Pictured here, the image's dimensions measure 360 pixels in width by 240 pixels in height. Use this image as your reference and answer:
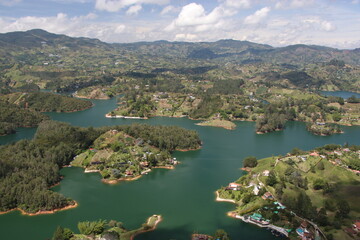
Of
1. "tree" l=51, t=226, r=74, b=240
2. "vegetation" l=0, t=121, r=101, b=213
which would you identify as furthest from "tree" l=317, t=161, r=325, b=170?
"vegetation" l=0, t=121, r=101, b=213

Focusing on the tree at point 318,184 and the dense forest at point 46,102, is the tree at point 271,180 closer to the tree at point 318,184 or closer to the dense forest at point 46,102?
the tree at point 318,184

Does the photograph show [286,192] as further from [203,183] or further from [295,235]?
[203,183]

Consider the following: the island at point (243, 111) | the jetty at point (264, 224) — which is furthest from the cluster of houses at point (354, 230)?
the island at point (243, 111)

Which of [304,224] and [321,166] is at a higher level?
[321,166]

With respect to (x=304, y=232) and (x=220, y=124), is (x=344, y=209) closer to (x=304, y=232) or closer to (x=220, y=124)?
(x=304, y=232)

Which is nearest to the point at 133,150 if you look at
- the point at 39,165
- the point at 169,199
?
the point at 39,165

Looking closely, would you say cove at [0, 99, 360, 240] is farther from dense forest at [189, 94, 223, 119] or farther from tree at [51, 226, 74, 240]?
dense forest at [189, 94, 223, 119]
